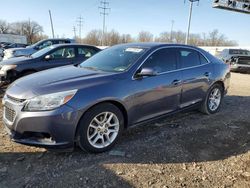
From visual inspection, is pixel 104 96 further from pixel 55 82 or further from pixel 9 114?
pixel 9 114

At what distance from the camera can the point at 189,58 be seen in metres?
5.18

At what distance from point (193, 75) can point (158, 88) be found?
111cm

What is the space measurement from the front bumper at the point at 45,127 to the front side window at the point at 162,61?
159 centimetres

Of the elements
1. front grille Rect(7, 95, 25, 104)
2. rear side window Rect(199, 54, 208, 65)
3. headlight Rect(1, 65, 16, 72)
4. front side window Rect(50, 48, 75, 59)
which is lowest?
headlight Rect(1, 65, 16, 72)

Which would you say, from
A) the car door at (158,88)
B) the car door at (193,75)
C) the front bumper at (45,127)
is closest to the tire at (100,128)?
the front bumper at (45,127)

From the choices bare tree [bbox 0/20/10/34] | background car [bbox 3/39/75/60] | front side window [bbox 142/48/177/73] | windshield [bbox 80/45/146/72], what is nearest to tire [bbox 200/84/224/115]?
front side window [bbox 142/48/177/73]

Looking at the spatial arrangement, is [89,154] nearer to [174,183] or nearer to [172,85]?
[174,183]

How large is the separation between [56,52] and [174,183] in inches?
267

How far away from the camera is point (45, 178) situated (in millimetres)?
3143

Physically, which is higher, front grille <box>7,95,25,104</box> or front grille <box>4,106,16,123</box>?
front grille <box>7,95,25,104</box>

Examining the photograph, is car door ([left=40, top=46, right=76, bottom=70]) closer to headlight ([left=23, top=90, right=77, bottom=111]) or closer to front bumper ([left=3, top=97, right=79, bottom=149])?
front bumper ([left=3, top=97, right=79, bottom=149])

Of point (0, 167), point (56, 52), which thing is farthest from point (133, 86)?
point (56, 52)

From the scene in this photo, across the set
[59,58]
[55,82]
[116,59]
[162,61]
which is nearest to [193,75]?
[162,61]

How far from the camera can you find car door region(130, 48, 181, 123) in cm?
408
